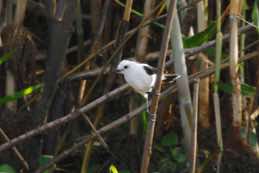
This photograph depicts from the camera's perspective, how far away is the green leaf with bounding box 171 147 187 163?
3254 millimetres

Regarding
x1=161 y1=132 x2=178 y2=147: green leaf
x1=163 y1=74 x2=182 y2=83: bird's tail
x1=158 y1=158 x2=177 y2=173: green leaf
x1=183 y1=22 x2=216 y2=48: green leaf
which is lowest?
x1=158 y1=158 x2=177 y2=173: green leaf

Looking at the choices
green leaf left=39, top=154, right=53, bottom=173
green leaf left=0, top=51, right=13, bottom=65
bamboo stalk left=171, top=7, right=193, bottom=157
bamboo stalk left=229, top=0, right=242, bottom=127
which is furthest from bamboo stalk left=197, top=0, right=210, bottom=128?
green leaf left=0, top=51, right=13, bottom=65

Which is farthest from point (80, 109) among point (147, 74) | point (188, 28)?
point (188, 28)

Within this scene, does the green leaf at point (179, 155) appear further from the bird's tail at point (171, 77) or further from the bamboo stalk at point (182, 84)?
the bird's tail at point (171, 77)

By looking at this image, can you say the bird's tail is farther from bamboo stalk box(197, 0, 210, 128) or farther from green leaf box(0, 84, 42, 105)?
green leaf box(0, 84, 42, 105)

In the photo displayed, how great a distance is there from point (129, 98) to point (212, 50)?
22.1 inches

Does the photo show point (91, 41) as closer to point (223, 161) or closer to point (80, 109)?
point (80, 109)

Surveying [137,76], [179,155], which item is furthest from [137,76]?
[179,155]

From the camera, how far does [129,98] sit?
3424 mm

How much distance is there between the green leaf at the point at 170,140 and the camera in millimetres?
3336

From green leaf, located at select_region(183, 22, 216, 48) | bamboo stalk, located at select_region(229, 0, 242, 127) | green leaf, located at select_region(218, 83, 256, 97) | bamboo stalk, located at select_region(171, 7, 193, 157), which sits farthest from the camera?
green leaf, located at select_region(218, 83, 256, 97)

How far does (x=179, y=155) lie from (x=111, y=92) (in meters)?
0.52

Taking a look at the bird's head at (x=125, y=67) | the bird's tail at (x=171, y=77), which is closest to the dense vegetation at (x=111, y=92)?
the bird's tail at (x=171, y=77)

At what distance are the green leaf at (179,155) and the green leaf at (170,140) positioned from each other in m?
0.03
